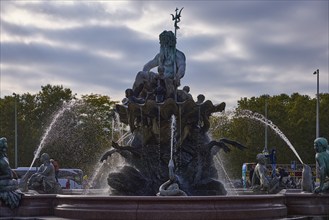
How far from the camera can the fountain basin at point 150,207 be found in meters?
12.0

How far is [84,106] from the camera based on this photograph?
59.2 meters

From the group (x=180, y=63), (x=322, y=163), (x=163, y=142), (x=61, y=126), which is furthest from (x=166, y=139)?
(x=61, y=126)

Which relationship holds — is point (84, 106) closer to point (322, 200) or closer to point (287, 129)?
point (287, 129)

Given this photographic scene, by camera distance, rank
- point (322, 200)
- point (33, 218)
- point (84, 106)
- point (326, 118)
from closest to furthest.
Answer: point (33, 218)
point (322, 200)
point (84, 106)
point (326, 118)

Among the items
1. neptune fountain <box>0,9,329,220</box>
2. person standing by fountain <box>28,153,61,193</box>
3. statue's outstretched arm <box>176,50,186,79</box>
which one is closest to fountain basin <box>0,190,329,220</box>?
neptune fountain <box>0,9,329,220</box>

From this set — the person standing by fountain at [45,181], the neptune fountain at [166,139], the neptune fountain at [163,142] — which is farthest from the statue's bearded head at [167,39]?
the person standing by fountain at [45,181]

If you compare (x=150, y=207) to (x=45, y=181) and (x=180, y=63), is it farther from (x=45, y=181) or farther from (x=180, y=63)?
(x=180, y=63)

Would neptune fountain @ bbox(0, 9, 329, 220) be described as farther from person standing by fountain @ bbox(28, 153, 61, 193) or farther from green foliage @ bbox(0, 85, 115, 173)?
green foliage @ bbox(0, 85, 115, 173)

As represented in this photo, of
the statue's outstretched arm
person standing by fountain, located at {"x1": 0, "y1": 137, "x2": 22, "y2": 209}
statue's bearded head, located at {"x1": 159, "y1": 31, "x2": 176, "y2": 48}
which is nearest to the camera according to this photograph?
person standing by fountain, located at {"x1": 0, "y1": 137, "x2": 22, "y2": 209}

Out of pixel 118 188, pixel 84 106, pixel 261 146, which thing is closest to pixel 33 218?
pixel 118 188

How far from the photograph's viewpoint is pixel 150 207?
12.0 m

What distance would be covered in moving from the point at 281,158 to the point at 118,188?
45533 mm

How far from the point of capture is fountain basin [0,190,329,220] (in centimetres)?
1200

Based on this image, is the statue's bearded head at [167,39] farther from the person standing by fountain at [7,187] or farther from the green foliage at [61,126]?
the green foliage at [61,126]
